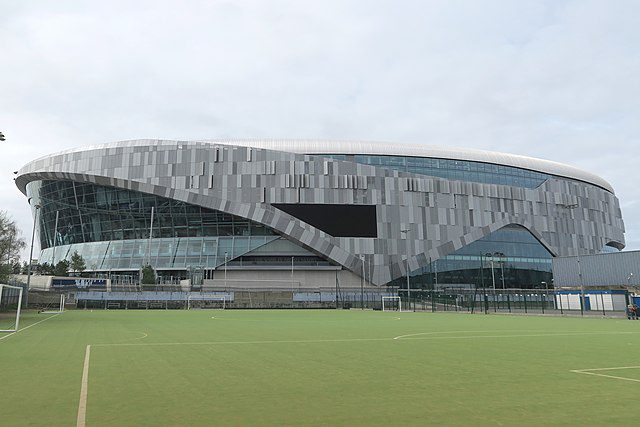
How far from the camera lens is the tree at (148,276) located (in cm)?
8178

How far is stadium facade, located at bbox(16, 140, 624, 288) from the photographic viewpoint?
86500 millimetres

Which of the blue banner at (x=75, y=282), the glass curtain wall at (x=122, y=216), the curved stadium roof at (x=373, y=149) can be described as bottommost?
the blue banner at (x=75, y=282)

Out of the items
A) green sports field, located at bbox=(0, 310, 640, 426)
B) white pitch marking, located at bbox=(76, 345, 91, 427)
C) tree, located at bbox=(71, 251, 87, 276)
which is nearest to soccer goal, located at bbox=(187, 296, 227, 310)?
tree, located at bbox=(71, 251, 87, 276)

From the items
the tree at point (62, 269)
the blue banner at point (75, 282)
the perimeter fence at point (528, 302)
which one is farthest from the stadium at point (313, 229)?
the tree at point (62, 269)

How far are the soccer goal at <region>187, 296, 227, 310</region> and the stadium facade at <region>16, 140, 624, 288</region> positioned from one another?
56.0 ft

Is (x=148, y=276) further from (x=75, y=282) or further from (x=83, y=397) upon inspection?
(x=83, y=397)

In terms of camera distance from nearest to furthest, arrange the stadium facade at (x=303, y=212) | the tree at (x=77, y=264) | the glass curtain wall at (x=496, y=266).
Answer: the stadium facade at (x=303, y=212), the tree at (x=77, y=264), the glass curtain wall at (x=496, y=266)

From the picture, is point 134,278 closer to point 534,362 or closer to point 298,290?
point 298,290

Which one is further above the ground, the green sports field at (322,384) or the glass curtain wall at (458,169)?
the glass curtain wall at (458,169)

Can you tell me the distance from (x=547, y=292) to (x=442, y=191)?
120 feet

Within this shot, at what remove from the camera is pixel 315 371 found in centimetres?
1140

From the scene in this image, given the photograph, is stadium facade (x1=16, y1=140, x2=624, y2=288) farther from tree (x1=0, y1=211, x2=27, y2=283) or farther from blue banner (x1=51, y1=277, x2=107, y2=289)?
tree (x1=0, y1=211, x2=27, y2=283)

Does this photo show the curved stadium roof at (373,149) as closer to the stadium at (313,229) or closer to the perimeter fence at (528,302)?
the stadium at (313,229)

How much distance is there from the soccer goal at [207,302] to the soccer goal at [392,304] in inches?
885
